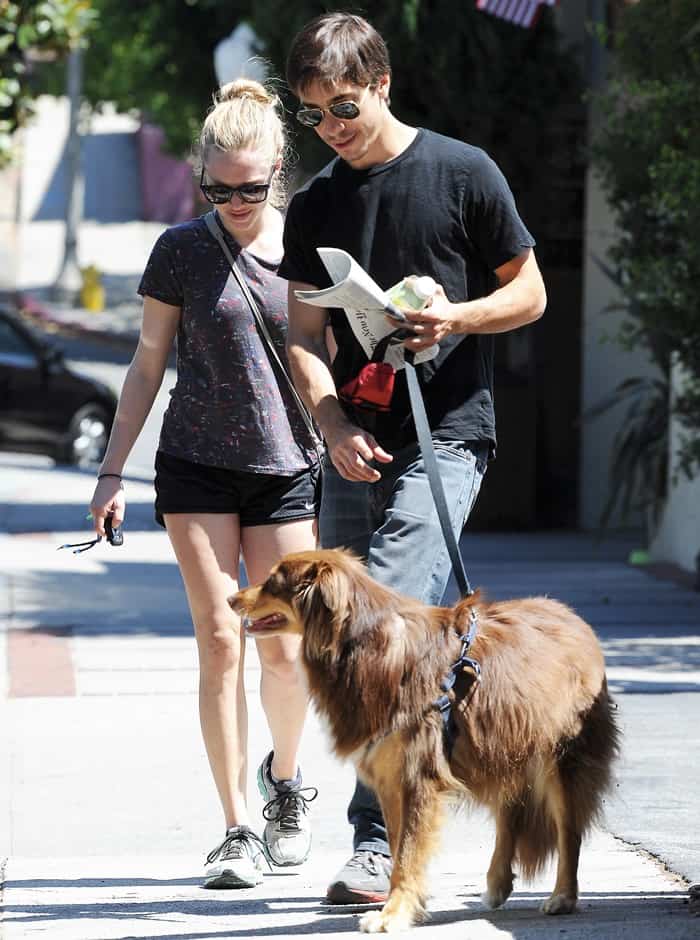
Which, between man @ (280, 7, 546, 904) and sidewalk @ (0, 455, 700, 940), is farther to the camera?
sidewalk @ (0, 455, 700, 940)

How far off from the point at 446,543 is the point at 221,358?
3.16 ft

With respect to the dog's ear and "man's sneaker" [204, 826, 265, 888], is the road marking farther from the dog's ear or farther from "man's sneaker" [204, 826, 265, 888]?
the dog's ear

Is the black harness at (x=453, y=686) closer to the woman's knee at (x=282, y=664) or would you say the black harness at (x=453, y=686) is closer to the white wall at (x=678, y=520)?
the woman's knee at (x=282, y=664)

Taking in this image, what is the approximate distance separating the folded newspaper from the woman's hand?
38.7 inches

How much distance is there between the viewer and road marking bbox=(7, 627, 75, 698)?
7836 mm

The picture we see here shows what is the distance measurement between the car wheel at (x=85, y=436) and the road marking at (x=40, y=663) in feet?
30.1

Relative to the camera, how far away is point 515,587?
35.6 feet

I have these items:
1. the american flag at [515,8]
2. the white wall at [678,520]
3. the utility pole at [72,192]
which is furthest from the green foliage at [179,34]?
the utility pole at [72,192]

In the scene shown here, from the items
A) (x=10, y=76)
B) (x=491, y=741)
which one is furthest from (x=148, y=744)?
(x=10, y=76)

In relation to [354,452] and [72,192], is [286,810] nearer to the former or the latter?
[354,452]

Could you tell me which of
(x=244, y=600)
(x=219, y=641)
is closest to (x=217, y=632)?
(x=219, y=641)

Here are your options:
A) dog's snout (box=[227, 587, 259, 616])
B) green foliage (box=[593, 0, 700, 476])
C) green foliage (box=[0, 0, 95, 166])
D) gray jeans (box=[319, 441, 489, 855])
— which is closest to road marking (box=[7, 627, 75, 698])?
gray jeans (box=[319, 441, 489, 855])

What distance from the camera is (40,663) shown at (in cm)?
844

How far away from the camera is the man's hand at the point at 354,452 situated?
4.39m
